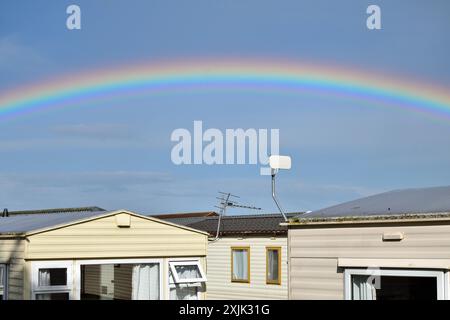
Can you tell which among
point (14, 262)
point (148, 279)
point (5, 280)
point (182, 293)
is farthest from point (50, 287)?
point (182, 293)

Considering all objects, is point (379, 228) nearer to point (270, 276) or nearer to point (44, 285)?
point (44, 285)

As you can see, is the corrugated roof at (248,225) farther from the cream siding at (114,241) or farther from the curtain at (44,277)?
the curtain at (44,277)

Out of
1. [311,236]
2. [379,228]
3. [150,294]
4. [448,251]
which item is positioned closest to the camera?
[448,251]

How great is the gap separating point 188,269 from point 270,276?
8106 mm

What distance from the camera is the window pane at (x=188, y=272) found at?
570 inches

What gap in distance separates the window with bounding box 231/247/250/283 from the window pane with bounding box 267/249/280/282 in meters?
0.84

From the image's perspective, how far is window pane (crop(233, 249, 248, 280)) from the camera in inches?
904

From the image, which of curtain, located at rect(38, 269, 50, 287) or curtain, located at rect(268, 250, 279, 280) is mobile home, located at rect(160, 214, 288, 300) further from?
curtain, located at rect(38, 269, 50, 287)

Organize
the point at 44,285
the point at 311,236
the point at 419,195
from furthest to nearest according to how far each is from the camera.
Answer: the point at 44,285, the point at 419,195, the point at 311,236

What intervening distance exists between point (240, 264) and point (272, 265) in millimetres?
1356

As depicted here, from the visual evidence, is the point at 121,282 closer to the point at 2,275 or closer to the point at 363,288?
the point at 2,275
